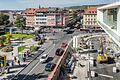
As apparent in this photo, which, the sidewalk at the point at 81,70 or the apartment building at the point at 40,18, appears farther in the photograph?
the apartment building at the point at 40,18

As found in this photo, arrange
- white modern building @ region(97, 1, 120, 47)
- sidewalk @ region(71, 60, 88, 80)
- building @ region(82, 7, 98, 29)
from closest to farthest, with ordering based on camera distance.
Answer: white modern building @ region(97, 1, 120, 47) → sidewalk @ region(71, 60, 88, 80) → building @ region(82, 7, 98, 29)

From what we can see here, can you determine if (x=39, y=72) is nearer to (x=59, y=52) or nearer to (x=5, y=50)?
(x=59, y=52)

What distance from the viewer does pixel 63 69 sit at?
875 inches

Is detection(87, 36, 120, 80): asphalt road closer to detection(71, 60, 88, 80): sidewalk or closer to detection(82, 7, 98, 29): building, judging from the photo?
detection(71, 60, 88, 80): sidewalk

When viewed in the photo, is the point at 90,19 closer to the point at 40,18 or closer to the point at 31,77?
the point at 40,18

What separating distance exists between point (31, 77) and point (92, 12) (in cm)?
4663

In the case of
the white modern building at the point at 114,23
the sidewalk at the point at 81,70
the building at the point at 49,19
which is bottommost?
the sidewalk at the point at 81,70

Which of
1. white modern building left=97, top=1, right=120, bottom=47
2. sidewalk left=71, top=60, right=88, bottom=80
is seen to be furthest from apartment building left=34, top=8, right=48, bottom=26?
sidewalk left=71, top=60, right=88, bottom=80

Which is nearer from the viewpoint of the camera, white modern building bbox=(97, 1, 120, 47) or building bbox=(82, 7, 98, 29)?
white modern building bbox=(97, 1, 120, 47)

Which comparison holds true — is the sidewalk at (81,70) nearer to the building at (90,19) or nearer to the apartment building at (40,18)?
the building at (90,19)

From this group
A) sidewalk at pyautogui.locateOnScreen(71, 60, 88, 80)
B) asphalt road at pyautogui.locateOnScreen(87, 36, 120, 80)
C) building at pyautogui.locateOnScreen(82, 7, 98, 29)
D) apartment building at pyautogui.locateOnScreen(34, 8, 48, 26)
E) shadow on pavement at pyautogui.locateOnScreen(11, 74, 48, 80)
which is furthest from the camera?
apartment building at pyautogui.locateOnScreen(34, 8, 48, 26)

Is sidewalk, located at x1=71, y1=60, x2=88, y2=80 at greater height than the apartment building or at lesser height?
lesser

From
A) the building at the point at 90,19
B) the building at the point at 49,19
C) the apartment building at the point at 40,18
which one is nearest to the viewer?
the building at the point at 90,19

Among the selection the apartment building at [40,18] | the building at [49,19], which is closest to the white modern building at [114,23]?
the building at [49,19]
